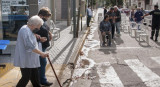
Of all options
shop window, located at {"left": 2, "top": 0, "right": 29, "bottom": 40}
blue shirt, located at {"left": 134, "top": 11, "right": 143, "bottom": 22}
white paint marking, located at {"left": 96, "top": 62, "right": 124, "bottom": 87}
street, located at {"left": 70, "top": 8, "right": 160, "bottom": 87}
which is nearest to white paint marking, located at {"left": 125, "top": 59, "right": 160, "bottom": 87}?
street, located at {"left": 70, "top": 8, "right": 160, "bottom": 87}

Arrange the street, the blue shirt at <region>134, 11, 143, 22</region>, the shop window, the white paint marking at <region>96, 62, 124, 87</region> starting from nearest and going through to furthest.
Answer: the white paint marking at <region>96, 62, 124, 87</region> < the street < the shop window < the blue shirt at <region>134, 11, 143, 22</region>

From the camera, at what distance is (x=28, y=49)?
4551 millimetres

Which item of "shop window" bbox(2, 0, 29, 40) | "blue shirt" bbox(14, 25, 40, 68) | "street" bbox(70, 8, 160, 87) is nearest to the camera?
"blue shirt" bbox(14, 25, 40, 68)

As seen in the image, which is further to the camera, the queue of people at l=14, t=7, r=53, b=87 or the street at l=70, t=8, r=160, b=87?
the street at l=70, t=8, r=160, b=87

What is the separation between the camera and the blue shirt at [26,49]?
451 cm

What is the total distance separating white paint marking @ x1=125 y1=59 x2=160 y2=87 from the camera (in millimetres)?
6513

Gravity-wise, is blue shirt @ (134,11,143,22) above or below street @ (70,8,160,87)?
above

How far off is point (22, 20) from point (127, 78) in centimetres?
615

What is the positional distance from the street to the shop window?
3.00 metres

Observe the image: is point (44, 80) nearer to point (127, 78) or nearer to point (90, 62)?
point (127, 78)

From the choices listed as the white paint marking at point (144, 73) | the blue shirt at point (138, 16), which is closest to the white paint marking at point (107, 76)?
the white paint marking at point (144, 73)

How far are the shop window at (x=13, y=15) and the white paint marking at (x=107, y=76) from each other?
4.50 m

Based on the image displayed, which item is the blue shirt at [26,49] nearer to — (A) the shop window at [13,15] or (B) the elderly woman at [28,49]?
(B) the elderly woman at [28,49]

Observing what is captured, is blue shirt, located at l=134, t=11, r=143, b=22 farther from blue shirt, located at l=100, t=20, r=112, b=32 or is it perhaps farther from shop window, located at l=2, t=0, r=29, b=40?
shop window, located at l=2, t=0, r=29, b=40
